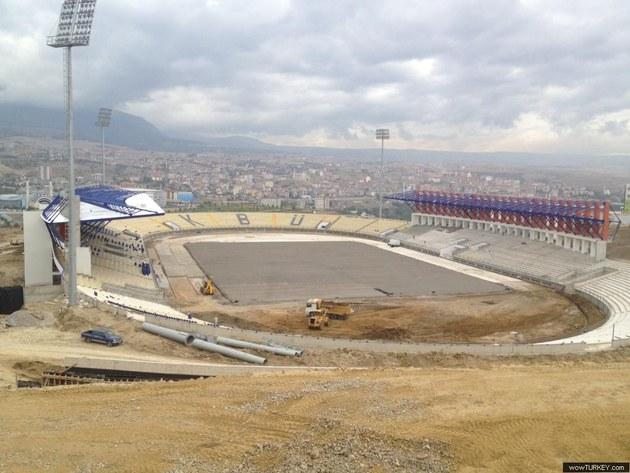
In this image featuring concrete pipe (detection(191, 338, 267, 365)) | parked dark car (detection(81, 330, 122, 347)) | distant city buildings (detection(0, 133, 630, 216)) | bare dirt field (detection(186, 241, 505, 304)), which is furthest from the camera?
distant city buildings (detection(0, 133, 630, 216))

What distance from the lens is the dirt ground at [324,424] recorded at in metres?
9.88

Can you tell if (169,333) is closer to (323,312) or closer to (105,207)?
(323,312)

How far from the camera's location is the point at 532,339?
81.6 feet

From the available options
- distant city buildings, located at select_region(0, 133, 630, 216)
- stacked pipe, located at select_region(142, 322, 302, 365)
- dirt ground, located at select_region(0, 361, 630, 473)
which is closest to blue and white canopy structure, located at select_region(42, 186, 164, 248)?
stacked pipe, located at select_region(142, 322, 302, 365)

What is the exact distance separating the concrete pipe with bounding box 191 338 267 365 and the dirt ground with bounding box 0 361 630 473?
13.9 feet

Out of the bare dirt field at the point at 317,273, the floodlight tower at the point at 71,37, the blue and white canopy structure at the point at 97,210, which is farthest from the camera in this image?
the bare dirt field at the point at 317,273

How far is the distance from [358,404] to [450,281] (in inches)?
1048

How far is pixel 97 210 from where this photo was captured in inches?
1346

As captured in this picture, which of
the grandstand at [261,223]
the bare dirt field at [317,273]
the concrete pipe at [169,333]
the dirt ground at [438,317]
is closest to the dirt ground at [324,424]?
the concrete pipe at [169,333]

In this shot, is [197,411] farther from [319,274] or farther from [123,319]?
[319,274]

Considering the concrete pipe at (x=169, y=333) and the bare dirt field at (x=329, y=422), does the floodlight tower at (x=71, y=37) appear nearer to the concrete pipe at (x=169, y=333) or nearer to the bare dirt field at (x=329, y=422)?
the concrete pipe at (x=169, y=333)

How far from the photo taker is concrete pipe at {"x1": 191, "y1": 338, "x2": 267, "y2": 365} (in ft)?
63.6

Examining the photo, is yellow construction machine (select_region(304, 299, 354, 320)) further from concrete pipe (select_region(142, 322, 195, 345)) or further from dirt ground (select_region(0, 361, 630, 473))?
dirt ground (select_region(0, 361, 630, 473))

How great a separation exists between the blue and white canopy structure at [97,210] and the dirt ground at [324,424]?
19.8 meters
